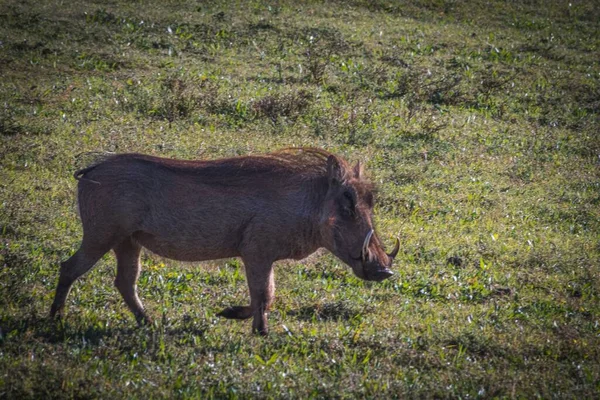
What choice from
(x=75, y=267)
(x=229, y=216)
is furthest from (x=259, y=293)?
(x=75, y=267)

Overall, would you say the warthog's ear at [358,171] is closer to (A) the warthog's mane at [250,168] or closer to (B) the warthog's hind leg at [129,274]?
(A) the warthog's mane at [250,168]

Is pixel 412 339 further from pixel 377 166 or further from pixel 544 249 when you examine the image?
pixel 377 166

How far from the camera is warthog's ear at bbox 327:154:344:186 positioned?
5.54m

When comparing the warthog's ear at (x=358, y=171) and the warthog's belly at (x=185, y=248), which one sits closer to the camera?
the warthog's belly at (x=185, y=248)

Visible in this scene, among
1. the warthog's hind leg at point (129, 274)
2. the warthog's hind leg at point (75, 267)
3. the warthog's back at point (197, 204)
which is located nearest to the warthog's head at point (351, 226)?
the warthog's back at point (197, 204)

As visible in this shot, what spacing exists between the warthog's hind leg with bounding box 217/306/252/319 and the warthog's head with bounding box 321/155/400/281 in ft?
2.20

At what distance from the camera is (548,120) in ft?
37.9

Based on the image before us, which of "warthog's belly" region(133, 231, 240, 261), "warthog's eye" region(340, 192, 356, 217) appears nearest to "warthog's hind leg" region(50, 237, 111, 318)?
"warthog's belly" region(133, 231, 240, 261)

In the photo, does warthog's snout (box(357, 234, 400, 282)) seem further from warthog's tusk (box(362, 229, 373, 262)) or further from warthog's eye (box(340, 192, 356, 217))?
warthog's eye (box(340, 192, 356, 217))

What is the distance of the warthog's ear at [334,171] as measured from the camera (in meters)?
5.54

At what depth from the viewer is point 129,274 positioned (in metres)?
5.66

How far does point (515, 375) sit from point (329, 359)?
3.56ft

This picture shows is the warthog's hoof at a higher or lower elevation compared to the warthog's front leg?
higher

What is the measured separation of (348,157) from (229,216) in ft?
12.4
